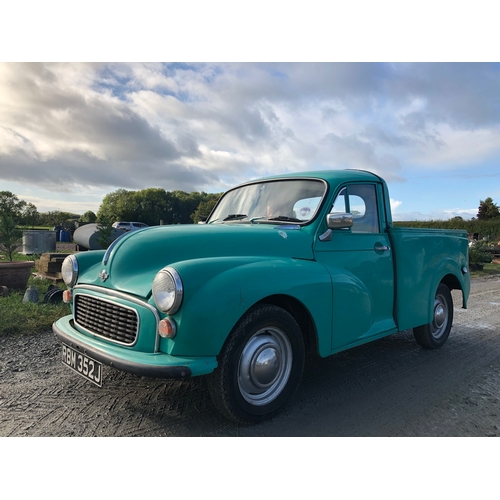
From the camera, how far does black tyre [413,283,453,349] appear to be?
445cm

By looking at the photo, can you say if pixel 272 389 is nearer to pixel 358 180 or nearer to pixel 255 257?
pixel 255 257

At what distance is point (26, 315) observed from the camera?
4.99 metres

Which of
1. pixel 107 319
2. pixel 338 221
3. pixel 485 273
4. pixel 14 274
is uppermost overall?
pixel 338 221

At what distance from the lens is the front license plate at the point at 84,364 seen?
259 cm

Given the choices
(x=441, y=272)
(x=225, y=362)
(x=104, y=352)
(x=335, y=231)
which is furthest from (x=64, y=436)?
(x=441, y=272)

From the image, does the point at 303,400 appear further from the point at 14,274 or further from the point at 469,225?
the point at 469,225

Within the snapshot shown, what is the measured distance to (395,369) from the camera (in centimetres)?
384

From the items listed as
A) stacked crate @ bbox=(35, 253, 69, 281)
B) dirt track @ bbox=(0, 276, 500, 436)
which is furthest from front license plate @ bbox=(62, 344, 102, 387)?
stacked crate @ bbox=(35, 253, 69, 281)

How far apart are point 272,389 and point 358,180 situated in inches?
85.3

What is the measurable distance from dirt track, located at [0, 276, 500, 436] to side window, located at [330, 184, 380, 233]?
4.62 ft

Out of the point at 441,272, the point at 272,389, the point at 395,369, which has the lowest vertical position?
the point at 395,369

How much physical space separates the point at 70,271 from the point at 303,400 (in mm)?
2247

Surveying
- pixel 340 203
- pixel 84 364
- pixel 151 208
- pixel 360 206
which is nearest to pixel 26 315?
pixel 84 364

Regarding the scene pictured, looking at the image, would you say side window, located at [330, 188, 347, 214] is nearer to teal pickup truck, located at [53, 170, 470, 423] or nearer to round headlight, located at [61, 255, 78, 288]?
teal pickup truck, located at [53, 170, 470, 423]
